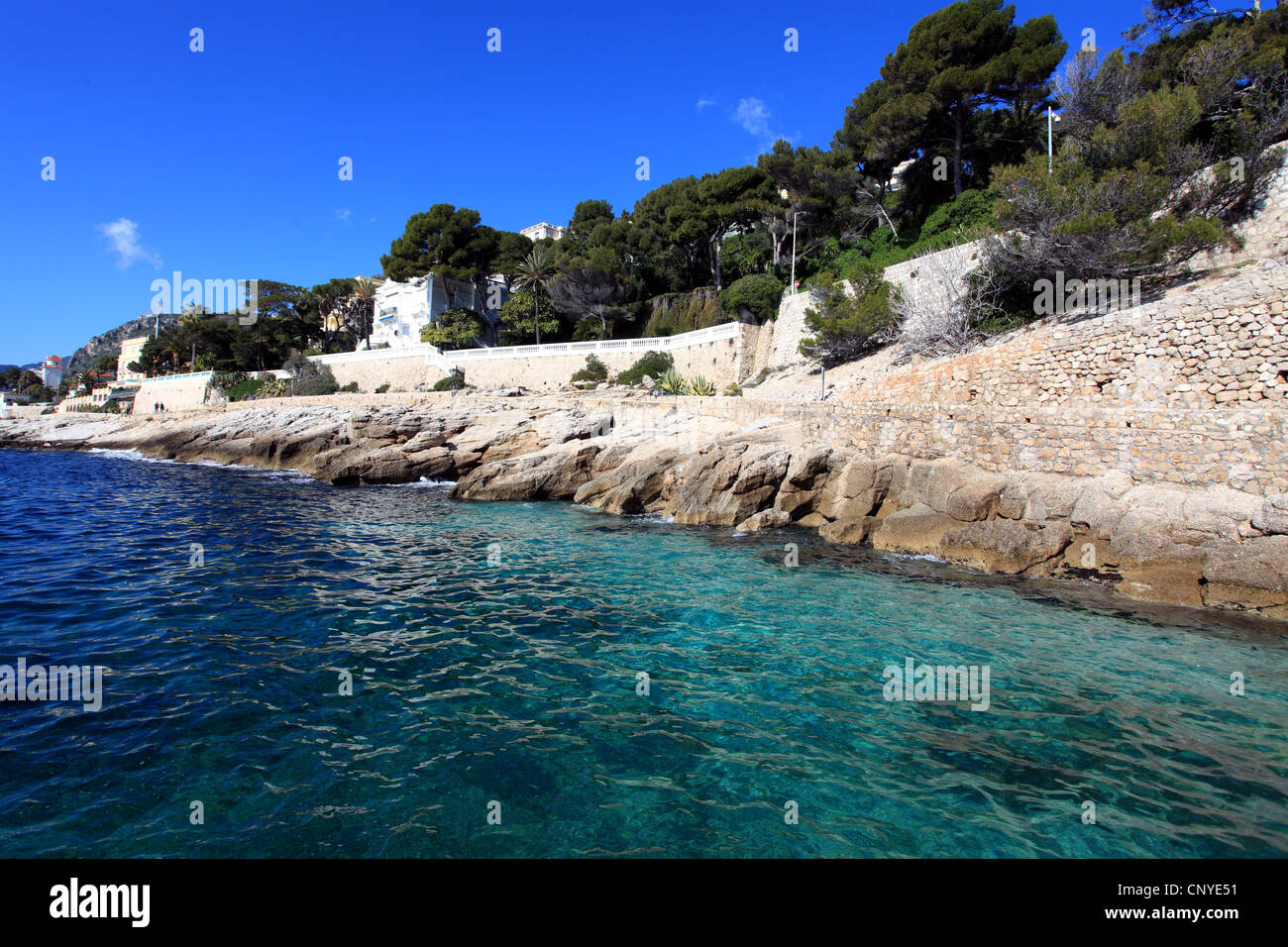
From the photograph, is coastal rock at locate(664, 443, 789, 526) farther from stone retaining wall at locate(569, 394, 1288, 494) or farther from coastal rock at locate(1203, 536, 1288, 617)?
coastal rock at locate(1203, 536, 1288, 617)

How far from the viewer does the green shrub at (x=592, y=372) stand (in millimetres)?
35656

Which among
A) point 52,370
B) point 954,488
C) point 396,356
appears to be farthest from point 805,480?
point 52,370

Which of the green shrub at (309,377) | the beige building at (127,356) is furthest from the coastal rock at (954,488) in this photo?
the beige building at (127,356)

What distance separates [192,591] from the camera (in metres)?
9.70

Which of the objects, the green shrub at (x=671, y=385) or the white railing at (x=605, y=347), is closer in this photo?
the green shrub at (x=671, y=385)

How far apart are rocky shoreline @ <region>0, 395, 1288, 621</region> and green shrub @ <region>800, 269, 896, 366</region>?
8140 millimetres

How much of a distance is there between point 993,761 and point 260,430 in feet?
129

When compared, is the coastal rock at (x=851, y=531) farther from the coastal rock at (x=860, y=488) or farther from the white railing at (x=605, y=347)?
the white railing at (x=605, y=347)

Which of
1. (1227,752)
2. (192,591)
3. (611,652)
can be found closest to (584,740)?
(611,652)

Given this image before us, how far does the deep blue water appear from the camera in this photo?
4.39 meters

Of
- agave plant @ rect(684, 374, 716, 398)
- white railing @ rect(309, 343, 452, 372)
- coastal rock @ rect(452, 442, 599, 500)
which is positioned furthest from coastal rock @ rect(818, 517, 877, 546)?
white railing @ rect(309, 343, 452, 372)

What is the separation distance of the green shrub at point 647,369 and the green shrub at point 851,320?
27.7 ft

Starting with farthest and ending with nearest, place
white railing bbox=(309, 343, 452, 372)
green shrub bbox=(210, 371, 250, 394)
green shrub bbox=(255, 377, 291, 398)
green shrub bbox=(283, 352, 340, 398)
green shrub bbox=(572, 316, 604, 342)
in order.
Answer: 1. green shrub bbox=(210, 371, 250, 394)
2. green shrub bbox=(255, 377, 291, 398)
3. green shrub bbox=(283, 352, 340, 398)
4. white railing bbox=(309, 343, 452, 372)
5. green shrub bbox=(572, 316, 604, 342)
